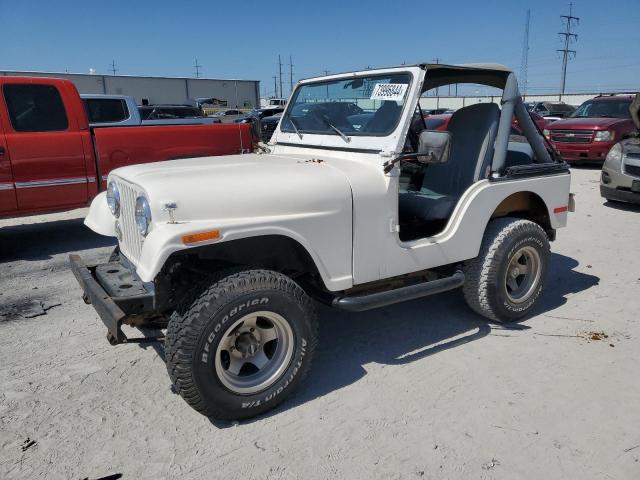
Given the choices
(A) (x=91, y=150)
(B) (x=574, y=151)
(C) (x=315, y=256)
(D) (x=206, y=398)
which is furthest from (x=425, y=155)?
(B) (x=574, y=151)

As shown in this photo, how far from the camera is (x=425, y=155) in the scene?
323 centimetres

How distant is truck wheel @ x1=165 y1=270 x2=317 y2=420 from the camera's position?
8.74 ft

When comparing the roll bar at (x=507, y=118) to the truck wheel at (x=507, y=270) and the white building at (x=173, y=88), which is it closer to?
the truck wheel at (x=507, y=270)

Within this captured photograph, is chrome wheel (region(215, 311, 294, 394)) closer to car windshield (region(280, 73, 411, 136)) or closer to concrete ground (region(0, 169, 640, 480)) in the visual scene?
concrete ground (region(0, 169, 640, 480))

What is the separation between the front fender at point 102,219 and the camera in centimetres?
355

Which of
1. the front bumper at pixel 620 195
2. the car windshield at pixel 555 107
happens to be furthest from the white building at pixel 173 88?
the front bumper at pixel 620 195

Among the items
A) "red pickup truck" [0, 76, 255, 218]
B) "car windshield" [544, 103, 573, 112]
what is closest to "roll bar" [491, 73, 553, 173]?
"red pickup truck" [0, 76, 255, 218]

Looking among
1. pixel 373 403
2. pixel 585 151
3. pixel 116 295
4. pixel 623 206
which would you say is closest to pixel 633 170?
pixel 623 206

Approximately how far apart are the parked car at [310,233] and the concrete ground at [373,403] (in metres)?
0.27

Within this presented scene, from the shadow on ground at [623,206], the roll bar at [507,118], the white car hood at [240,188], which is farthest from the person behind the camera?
the shadow on ground at [623,206]

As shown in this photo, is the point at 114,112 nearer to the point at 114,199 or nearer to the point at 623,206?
the point at 114,199

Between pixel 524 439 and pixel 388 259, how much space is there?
1.27 meters

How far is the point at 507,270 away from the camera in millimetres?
4043

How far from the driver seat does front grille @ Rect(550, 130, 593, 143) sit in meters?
9.86
